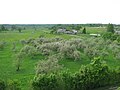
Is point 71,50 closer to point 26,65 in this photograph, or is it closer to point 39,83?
point 26,65

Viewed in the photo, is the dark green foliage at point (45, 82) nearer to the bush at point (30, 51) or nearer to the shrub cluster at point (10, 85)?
the shrub cluster at point (10, 85)

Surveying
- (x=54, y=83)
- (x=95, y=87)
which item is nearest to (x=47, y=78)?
(x=54, y=83)

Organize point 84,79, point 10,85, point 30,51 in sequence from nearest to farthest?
point 10,85 → point 84,79 → point 30,51

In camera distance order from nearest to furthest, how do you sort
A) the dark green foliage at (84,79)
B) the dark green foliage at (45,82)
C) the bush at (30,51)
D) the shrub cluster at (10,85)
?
the shrub cluster at (10,85), the dark green foliage at (45,82), the dark green foliage at (84,79), the bush at (30,51)

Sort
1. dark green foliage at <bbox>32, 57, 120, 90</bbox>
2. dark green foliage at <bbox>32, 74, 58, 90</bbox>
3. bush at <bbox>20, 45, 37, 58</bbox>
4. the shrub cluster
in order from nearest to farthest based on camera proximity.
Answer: the shrub cluster → dark green foliage at <bbox>32, 74, 58, 90</bbox> → dark green foliage at <bbox>32, 57, 120, 90</bbox> → bush at <bbox>20, 45, 37, 58</bbox>

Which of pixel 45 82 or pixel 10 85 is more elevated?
pixel 10 85

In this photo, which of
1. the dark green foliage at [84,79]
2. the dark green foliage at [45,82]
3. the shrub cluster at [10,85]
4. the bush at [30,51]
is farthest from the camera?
the bush at [30,51]

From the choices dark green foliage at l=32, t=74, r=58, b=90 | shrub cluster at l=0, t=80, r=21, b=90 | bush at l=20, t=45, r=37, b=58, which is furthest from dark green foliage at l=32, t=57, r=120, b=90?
bush at l=20, t=45, r=37, b=58

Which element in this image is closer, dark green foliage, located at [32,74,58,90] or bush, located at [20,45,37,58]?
dark green foliage, located at [32,74,58,90]

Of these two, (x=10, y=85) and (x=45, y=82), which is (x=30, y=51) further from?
(x=10, y=85)

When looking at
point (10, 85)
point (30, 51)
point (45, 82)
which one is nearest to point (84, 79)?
point (45, 82)

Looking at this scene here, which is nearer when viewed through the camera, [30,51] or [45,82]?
[45,82]

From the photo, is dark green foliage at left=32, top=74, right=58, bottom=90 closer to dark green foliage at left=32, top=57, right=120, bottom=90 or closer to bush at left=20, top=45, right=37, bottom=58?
dark green foliage at left=32, top=57, right=120, bottom=90

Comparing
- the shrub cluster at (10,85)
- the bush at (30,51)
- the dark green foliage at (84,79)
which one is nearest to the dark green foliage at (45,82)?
the dark green foliage at (84,79)
